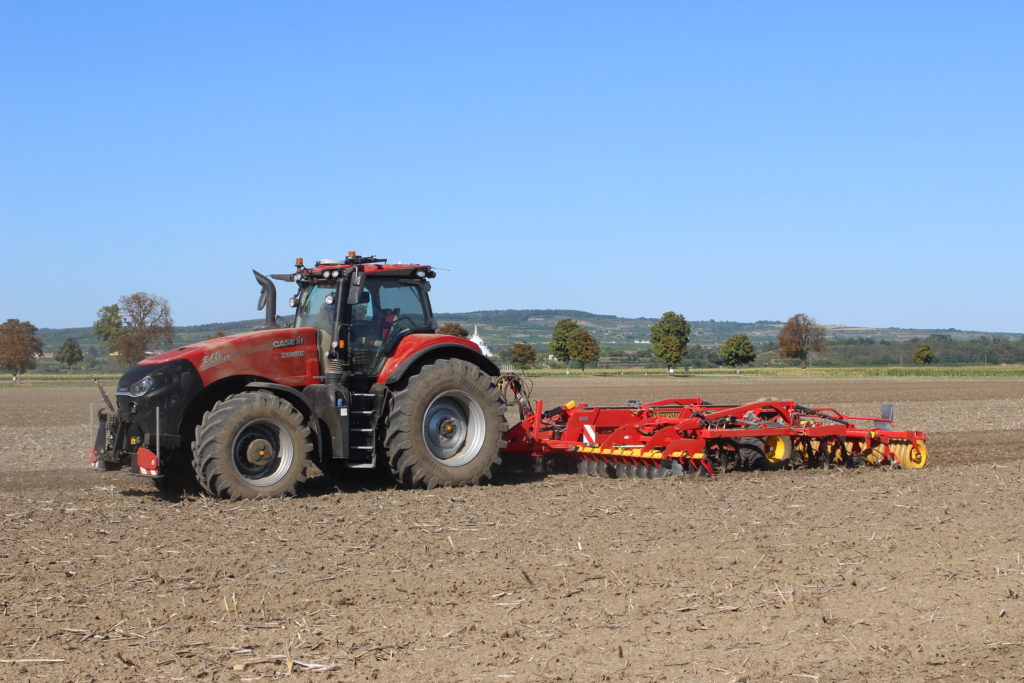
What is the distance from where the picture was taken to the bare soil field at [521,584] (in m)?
5.10

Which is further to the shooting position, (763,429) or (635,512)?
(763,429)

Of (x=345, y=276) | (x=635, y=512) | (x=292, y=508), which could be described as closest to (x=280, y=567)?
(x=292, y=508)

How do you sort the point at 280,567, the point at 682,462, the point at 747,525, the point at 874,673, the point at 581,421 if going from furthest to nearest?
1. the point at 581,421
2. the point at 682,462
3. the point at 747,525
4. the point at 280,567
5. the point at 874,673

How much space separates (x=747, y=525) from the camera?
27.0 feet

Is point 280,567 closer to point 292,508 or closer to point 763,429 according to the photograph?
point 292,508

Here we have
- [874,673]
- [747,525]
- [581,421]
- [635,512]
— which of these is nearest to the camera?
[874,673]

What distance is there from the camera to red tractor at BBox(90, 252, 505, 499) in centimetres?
941

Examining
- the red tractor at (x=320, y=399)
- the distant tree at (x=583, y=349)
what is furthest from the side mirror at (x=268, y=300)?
the distant tree at (x=583, y=349)

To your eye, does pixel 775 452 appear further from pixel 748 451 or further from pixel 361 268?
pixel 361 268

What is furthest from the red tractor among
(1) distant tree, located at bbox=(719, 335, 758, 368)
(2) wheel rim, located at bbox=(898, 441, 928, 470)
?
(1) distant tree, located at bbox=(719, 335, 758, 368)

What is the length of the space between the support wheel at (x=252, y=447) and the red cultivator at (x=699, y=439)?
3029 millimetres

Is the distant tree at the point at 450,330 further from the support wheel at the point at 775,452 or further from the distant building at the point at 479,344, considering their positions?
the support wheel at the point at 775,452

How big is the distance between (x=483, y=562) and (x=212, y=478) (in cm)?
330

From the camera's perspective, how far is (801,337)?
126 m
